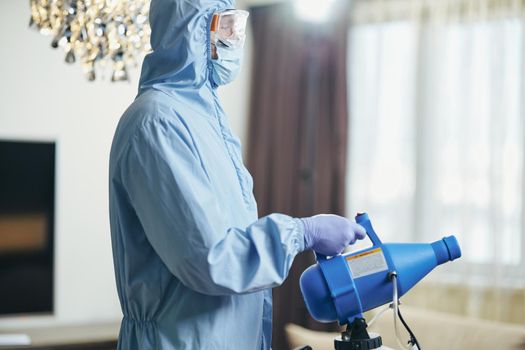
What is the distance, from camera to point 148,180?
4.27ft

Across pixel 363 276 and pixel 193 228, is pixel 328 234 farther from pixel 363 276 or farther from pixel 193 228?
pixel 193 228

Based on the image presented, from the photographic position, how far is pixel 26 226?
312 centimetres

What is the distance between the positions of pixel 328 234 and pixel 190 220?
27 cm

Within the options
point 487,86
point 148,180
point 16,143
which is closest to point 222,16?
point 148,180

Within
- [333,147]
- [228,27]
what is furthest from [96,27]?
[333,147]

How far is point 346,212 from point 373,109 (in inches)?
20.7

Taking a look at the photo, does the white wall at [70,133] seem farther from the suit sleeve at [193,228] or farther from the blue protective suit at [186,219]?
the suit sleeve at [193,228]

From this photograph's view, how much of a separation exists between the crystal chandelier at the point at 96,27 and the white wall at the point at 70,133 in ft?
3.04

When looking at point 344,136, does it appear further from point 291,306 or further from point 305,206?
point 291,306

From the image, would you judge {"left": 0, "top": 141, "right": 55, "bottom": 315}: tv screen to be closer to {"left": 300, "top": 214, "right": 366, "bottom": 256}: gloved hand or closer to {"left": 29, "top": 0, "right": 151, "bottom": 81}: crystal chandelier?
{"left": 29, "top": 0, "right": 151, "bottom": 81}: crystal chandelier

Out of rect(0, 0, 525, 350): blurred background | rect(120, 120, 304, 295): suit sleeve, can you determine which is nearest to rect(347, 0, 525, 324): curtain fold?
rect(0, 0, 525, 350): blurred background

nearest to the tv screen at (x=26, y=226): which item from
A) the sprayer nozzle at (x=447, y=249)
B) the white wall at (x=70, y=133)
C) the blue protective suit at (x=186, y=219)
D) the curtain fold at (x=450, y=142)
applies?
the white wall at (x=70, y=133)

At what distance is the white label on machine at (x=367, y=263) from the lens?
138 cm

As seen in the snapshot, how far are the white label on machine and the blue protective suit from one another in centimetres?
12
